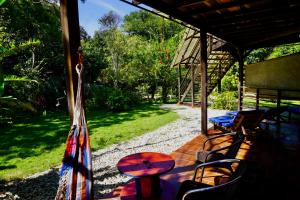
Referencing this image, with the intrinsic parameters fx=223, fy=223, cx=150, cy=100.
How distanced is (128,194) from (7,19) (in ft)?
40.6

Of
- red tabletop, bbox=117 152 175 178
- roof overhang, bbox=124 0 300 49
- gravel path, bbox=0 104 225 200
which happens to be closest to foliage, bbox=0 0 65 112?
gravel path, bbox=0 104 225 200

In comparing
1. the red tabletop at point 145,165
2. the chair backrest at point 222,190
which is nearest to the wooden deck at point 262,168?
the red tabletop at point 145,165

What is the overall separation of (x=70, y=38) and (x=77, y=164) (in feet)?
3.93

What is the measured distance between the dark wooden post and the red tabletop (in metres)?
1.13

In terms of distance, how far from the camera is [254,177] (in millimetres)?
3477

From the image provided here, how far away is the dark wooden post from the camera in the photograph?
2.08m

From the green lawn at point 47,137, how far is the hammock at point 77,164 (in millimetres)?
3466

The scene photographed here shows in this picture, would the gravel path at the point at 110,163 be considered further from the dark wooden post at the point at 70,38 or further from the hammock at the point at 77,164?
the dark wooden post at the point at 70,38

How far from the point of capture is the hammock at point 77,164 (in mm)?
2082

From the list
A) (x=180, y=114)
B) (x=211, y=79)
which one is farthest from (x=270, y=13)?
(x=211, y=79)

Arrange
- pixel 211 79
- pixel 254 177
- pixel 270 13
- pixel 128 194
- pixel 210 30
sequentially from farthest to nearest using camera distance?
pixel 211 79 → pixel 210 30 → pixel 270 13 → pixel 254 177 → pixel 128 194

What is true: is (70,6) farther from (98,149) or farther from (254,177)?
(98,149)

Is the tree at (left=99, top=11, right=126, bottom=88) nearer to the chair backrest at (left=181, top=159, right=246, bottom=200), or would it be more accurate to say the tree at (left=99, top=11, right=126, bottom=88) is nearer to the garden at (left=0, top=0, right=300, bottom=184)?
the garden at (left=0, top=0, right=300, bottom=184)

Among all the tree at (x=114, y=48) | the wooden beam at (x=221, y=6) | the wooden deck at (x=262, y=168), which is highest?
the tree at (x=114, y=48)
